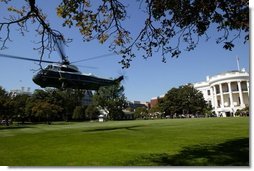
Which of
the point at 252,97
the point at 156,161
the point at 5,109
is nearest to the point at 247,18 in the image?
the point at 252,97

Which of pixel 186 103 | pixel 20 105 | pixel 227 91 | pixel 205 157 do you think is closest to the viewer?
pixel 205 157

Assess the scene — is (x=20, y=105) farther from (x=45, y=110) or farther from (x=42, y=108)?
(x=45, y=110)

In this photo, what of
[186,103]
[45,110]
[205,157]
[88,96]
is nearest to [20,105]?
[45,110]

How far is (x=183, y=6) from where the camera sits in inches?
229

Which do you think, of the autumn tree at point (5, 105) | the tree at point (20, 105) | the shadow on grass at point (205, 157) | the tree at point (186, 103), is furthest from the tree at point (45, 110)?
the shadow on grass at point (205, 157)

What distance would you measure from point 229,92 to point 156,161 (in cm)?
298

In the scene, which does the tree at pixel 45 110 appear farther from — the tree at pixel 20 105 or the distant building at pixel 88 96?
the distant building at pixel 88 96

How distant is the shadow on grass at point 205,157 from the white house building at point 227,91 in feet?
2.75

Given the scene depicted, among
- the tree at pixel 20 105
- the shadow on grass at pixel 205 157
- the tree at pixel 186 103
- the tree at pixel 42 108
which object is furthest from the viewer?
the tree at pixel 42 108

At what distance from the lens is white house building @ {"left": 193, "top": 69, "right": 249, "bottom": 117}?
6.14 meters

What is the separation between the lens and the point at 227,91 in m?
8.10

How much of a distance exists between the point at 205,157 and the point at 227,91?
2.69 metres

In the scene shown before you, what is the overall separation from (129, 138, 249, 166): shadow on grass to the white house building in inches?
33.0

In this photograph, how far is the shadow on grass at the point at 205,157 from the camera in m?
5.38
